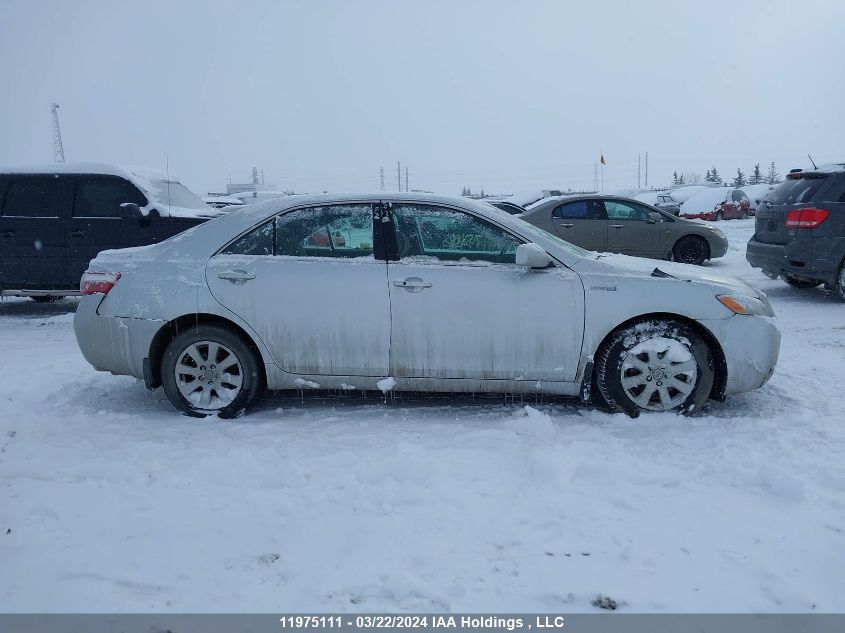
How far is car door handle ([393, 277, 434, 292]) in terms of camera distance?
167 inches

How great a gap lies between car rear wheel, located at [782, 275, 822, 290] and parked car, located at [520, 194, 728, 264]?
99.6 inches

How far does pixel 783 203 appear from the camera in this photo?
8.76 metres

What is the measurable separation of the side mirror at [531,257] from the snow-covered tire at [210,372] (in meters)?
1.85

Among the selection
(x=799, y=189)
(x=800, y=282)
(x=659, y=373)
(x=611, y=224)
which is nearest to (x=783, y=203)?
(x=799, y=189)

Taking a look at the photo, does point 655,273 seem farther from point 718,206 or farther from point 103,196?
point 718,206

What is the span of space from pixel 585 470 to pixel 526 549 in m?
0.85

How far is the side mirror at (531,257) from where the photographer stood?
4.19 metres

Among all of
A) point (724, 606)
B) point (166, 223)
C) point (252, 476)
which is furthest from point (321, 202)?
point (166, 223)

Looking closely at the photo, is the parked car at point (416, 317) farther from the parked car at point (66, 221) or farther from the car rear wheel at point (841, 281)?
the car rear wheel at point (841, 281)

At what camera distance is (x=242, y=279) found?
4.34 meters

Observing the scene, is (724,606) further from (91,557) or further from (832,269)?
(832,269)

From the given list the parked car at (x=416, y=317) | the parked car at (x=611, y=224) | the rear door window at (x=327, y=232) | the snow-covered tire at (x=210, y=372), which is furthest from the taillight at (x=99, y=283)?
the parked car at (x=611, y=224)

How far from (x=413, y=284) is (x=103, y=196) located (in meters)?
5.91
